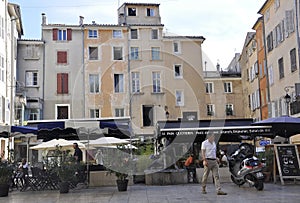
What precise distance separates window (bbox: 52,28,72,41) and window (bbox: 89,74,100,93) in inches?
160

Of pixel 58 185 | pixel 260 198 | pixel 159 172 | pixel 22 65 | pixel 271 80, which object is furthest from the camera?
pixel 22 65

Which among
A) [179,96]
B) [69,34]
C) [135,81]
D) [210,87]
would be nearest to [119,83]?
[135,81]

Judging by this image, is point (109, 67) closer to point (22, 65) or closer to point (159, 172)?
point (22, 65)

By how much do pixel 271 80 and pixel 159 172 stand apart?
19.1 metres

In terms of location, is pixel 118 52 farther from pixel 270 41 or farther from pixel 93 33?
pixel 270 41

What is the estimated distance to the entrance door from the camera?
3809cm

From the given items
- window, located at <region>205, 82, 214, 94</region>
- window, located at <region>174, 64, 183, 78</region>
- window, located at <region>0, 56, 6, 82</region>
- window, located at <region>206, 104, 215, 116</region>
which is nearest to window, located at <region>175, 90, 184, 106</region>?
window, located at <region>174, 64, 183, 78</region>

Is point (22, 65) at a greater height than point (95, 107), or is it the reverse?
point (22, 65)

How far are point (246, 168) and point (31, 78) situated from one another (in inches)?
1129

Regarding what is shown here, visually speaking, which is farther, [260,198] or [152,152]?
[152,152]

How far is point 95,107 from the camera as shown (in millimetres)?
38000

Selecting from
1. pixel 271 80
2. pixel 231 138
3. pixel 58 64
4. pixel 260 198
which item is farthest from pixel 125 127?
pixel 58 64

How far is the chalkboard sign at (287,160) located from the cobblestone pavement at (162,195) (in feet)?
1.19

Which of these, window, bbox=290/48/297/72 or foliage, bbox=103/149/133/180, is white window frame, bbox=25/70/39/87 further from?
foliage, bbox=103/149/133/180
